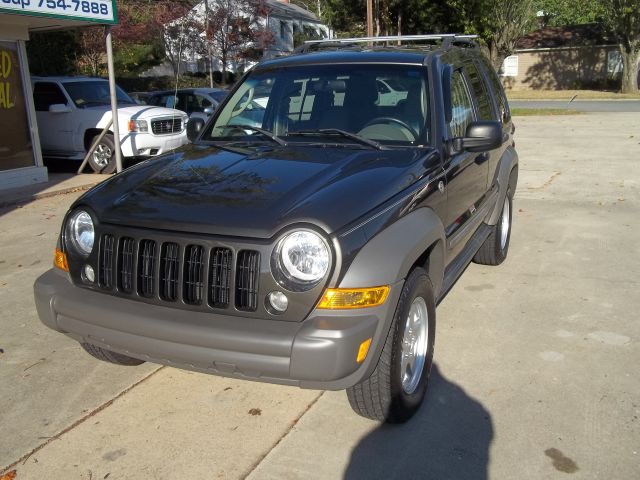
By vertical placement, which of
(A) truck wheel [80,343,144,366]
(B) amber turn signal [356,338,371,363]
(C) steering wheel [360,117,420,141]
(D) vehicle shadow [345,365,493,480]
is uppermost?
(C) steering wheel [360,117,420,141]

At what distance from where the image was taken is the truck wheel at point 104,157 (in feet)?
38.7

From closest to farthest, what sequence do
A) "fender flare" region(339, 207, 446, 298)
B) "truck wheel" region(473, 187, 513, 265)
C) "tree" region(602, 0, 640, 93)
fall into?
"fender flare" region(339, 207, 446, 298), "truck wheel" region(473, 187, 513, 265), "tree" region(602, 0, 640, 93)

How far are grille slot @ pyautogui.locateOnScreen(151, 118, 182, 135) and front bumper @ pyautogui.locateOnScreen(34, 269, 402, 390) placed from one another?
9.46 metres

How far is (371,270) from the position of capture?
2875mm

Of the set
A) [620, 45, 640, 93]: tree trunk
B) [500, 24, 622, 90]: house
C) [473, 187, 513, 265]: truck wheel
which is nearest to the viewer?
[473, 187, 513, 265]: truck wheel

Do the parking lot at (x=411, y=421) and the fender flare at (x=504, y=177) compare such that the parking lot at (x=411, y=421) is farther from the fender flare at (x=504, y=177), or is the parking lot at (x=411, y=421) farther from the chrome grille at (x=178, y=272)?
the chrome grille at (x=178, y=272)

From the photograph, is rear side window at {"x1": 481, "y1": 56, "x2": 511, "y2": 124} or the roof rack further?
rear side window at {"x1": 481, "y1": 56, "x2": 511, "y2": 124}

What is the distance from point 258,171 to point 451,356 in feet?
5.91

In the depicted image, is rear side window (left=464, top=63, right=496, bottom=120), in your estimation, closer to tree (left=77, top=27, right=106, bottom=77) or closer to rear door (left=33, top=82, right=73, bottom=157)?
rear door (left=33, top=82, right=73, bottom=157)

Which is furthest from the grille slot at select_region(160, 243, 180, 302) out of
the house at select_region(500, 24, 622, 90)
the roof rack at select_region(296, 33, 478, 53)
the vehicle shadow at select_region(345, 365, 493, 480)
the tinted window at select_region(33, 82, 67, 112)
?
the house at select_region(500, 24, 622, 90)

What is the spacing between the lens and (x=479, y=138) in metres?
4.06

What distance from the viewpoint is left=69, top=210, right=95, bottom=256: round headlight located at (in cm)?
335

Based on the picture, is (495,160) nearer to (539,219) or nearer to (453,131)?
(453,131)

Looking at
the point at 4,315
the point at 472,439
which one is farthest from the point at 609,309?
the point at 4,315
